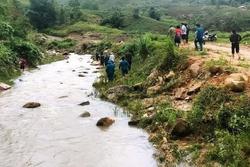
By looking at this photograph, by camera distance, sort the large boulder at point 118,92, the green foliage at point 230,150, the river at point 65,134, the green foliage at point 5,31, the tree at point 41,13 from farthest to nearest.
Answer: the tree at point 41,13 < the green foliage at point 5,31 < the large boulder at point 118,92 < the river at point 65,134 < the green foliage at point 230,150

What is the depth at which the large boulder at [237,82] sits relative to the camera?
19.9 meters

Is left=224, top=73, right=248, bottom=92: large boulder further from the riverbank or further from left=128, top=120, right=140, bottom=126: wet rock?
left=128, top=120, right=140, bottom=126: wet rock

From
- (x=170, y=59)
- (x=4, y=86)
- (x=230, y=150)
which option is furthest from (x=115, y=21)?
(x=230, y=150)

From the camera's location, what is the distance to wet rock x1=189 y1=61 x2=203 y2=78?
978 inches

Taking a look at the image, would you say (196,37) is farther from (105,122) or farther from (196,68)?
(105,122)

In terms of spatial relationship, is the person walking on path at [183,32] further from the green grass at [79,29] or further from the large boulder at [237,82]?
the green grass at [79,29]

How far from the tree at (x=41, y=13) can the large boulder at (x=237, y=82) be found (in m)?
81.8

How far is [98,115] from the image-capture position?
82.0 ft

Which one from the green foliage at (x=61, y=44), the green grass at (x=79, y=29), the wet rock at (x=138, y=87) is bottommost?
the green foliage at (x=61, y=44)

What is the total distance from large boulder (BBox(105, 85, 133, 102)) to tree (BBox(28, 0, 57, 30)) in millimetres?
72664

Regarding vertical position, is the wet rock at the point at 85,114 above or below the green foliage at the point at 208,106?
below

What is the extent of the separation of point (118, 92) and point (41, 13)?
244 ft

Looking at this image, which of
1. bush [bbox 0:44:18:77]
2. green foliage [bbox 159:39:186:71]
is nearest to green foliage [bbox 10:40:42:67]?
bush [bbox 0:44:18:77]

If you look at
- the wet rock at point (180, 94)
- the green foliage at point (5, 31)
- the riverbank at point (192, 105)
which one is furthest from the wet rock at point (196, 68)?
the green foliage at point (5, 31)
